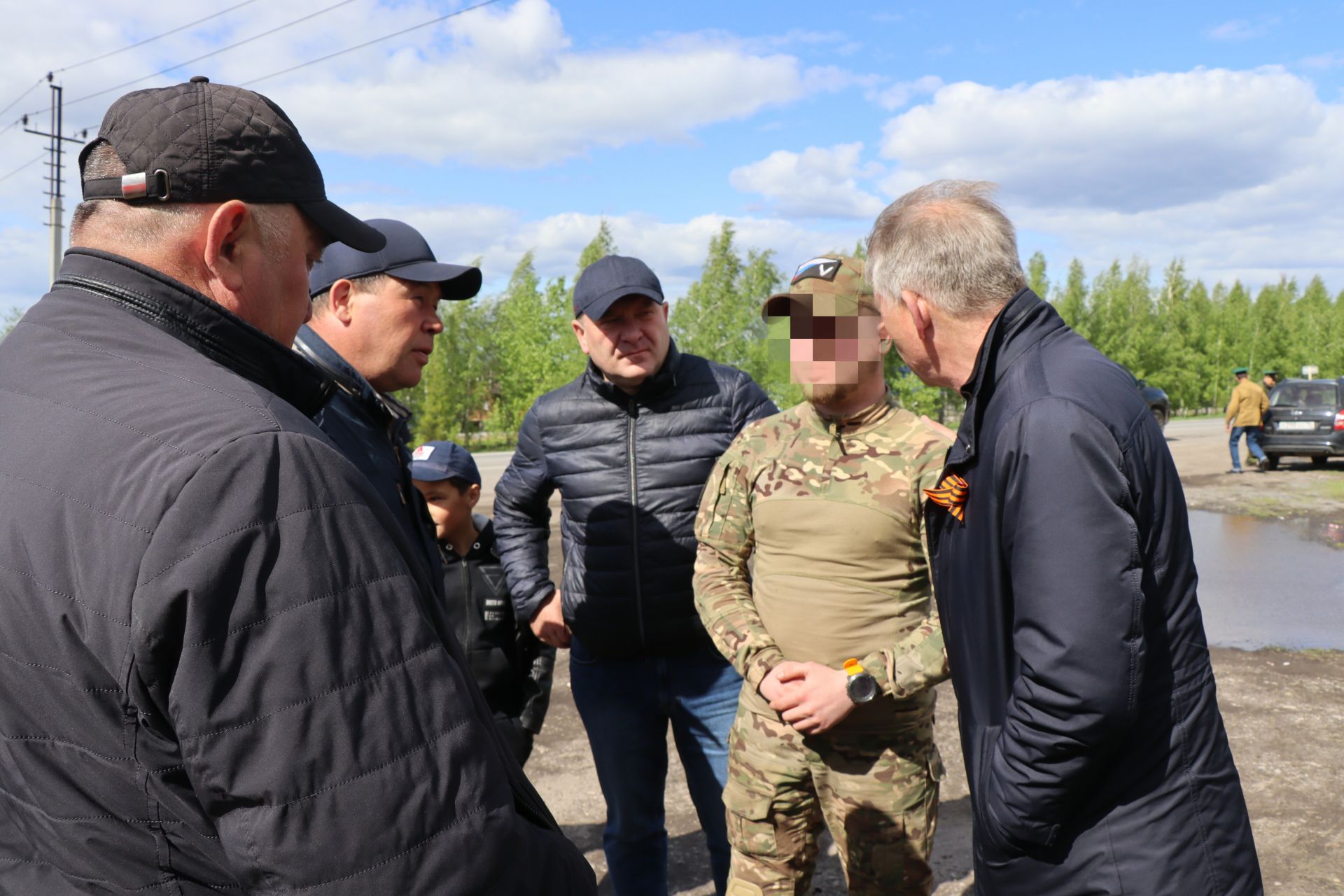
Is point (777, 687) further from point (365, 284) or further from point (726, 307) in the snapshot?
point (726, 307)

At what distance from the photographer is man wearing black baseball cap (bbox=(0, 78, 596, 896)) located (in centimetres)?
108

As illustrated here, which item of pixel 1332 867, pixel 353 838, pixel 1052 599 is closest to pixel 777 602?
pixel 1052 599

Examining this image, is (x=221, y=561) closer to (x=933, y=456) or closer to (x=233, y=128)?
(x=233, y=128)

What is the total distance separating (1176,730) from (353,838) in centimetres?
163

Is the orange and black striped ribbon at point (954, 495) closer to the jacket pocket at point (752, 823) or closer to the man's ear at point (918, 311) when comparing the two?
the man's ear at point (918, 311)

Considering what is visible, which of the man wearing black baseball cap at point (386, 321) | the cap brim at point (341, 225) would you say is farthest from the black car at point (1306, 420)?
the cap brim at point (341, 225)

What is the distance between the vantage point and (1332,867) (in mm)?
3824

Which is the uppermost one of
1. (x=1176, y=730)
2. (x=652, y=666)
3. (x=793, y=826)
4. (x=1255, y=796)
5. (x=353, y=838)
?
(x=353, y=838)

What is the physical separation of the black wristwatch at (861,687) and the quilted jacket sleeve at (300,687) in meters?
1.66

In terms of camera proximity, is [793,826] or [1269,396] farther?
[1269,396]

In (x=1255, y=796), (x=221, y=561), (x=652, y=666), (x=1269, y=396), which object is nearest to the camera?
(x=221, y=561)

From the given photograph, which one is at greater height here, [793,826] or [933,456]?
[933,456]

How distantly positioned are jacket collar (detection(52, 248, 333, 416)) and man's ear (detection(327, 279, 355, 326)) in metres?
1.36

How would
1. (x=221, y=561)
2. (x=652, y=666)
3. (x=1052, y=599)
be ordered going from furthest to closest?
1. (x=652, y=666)
2. (x=1052, y=599)
3. (x=221, y=561)
